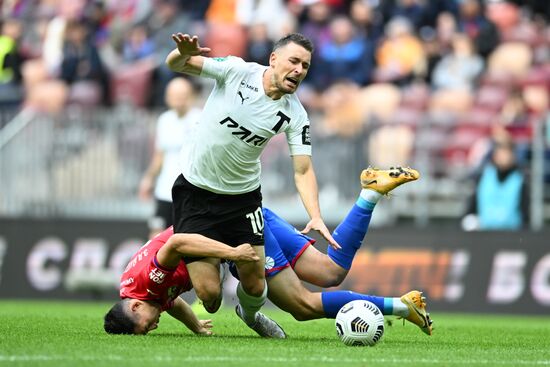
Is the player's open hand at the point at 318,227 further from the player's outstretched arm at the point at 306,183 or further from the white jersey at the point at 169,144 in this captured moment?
the white jersey at the point at 169,144

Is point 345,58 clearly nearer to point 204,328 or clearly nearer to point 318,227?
point 204,328

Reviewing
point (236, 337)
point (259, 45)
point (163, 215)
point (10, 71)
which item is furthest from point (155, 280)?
point (10, 71)

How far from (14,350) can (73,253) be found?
9.41 meters

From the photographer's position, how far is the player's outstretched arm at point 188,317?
10.3 meters

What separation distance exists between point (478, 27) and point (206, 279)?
1113 centimetres

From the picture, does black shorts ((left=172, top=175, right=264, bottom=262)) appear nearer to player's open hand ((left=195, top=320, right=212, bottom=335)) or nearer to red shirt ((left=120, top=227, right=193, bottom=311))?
red shirt ((left=120, top=227, right=193, bottom=311))

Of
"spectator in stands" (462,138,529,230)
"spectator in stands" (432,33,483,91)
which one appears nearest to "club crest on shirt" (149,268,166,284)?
"spectator in stands" (462,138,529,230)

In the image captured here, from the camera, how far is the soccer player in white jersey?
9.83 meters

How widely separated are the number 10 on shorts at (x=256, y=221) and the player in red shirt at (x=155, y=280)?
1.72 ft

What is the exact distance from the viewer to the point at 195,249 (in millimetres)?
9664

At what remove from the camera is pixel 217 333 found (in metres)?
10.8

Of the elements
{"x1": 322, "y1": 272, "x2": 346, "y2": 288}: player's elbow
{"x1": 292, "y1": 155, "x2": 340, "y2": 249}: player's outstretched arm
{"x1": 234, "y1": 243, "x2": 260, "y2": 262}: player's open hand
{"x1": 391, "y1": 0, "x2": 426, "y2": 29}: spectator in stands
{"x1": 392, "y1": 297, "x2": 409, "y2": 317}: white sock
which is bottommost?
{"x1": 392, "y1": 297, "x2": 409, "y2": 317}: white sock

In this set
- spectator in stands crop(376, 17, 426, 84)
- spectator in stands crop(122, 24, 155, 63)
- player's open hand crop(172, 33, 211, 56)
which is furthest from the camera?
spectator in stands crop(122, 24, 155, 63)

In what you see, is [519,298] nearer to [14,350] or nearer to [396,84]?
[396,84]
